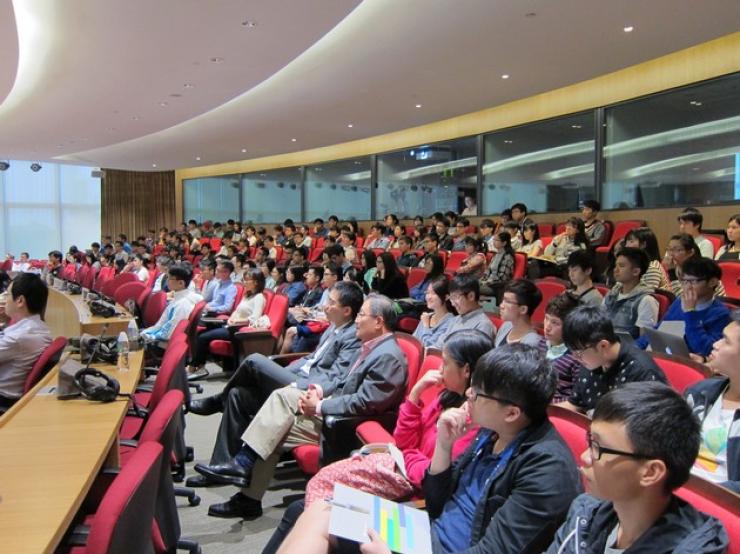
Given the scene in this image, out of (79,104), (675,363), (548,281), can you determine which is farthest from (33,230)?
(675,363)

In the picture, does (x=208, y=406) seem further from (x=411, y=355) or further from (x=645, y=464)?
(x=645, y=464)

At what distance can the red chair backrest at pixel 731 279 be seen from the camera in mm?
4719

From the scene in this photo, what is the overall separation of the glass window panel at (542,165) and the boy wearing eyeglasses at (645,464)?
27.0ft

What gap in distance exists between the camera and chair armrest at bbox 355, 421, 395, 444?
2729 mm

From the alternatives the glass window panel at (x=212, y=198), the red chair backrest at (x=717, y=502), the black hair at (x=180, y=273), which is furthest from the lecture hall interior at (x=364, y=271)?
the glass window panel at (x=212, y=198)

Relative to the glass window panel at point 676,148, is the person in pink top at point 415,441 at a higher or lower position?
lower

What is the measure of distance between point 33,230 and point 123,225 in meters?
2.48

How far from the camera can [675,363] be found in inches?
103

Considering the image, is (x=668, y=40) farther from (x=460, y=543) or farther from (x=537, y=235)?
(x=460, y=543)

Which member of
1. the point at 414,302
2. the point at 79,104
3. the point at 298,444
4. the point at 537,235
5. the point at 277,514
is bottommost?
the point at 277,514

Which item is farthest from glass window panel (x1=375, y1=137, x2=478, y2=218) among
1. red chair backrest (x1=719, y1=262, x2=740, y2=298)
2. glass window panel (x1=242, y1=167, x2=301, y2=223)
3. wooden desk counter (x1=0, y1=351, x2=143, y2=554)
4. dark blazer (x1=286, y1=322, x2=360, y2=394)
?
wooden desk counter (x1=0, y1=351, x2=143, y2=554)

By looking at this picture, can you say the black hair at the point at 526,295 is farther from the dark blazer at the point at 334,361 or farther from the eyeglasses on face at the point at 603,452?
the eyeglasses on face at the point at 603,452

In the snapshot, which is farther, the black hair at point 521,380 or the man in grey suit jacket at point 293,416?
the man in grey suit jacket at point 293,416

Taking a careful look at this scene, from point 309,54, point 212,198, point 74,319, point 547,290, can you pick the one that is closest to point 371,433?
point 547,290
